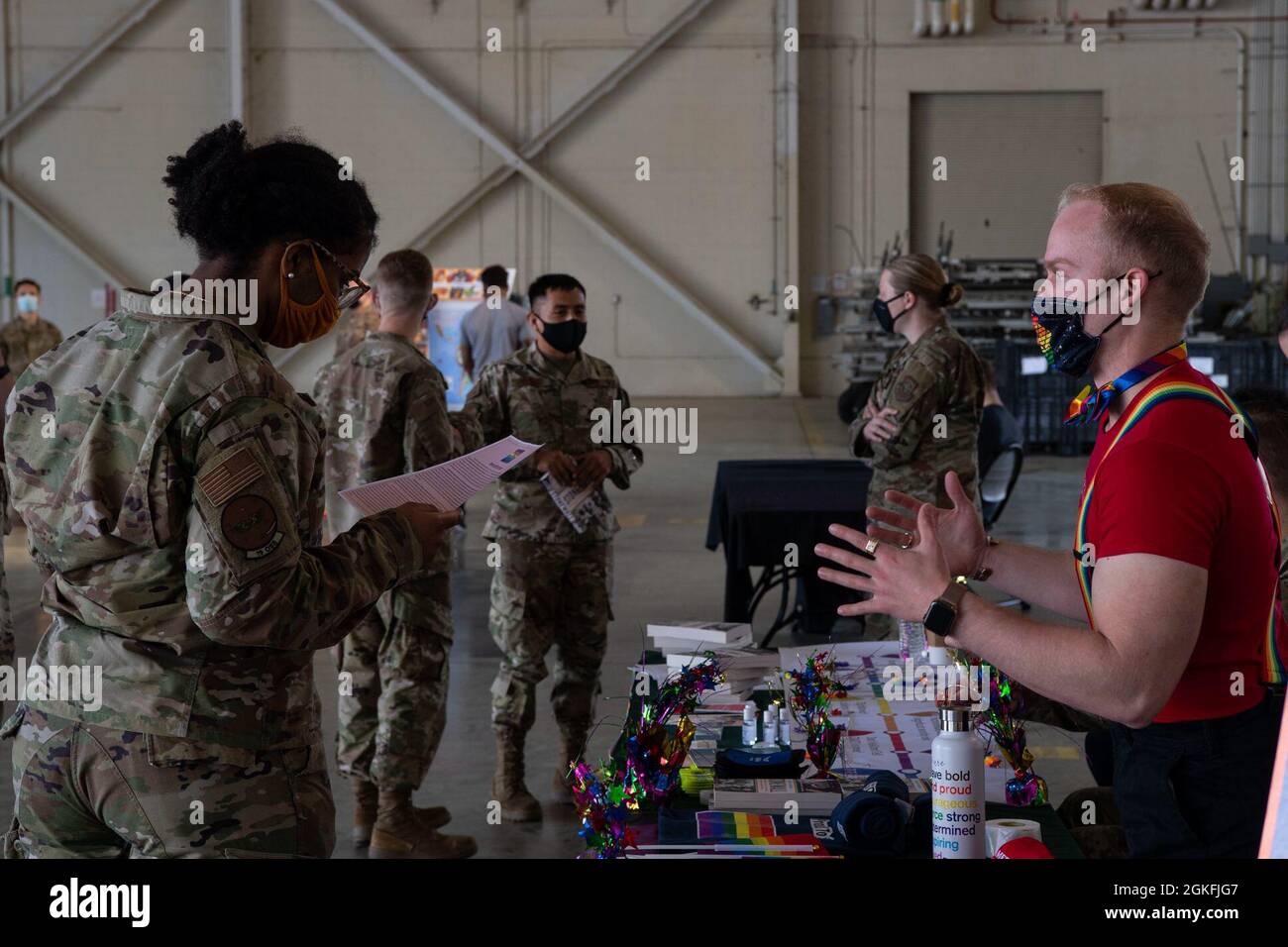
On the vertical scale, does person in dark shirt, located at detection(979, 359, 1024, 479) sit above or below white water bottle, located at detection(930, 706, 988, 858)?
above

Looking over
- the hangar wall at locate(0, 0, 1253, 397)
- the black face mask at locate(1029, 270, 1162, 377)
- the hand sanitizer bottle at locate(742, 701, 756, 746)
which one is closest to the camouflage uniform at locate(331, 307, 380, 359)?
the hand sanitizer bottle at locate(742, 701, 756, 746)

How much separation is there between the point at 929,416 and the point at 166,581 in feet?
13.8

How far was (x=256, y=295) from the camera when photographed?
211cm

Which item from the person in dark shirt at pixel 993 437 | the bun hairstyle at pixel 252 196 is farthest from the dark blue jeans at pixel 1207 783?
the person in dark shirt at pixel 993 437

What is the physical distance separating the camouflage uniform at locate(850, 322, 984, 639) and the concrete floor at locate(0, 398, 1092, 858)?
110 centimetres

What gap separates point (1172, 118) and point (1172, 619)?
698 inches

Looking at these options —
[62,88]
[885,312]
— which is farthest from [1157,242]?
[62,88]

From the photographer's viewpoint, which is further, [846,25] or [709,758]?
[846,25]

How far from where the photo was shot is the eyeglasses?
85.4 inches

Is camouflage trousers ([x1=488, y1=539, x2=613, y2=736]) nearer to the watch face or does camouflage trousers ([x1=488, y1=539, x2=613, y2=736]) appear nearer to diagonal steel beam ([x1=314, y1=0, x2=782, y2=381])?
the watch face

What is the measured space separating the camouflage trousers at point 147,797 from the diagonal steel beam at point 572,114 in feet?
53.8

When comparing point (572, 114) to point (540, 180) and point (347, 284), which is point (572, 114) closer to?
point (540, 180)
